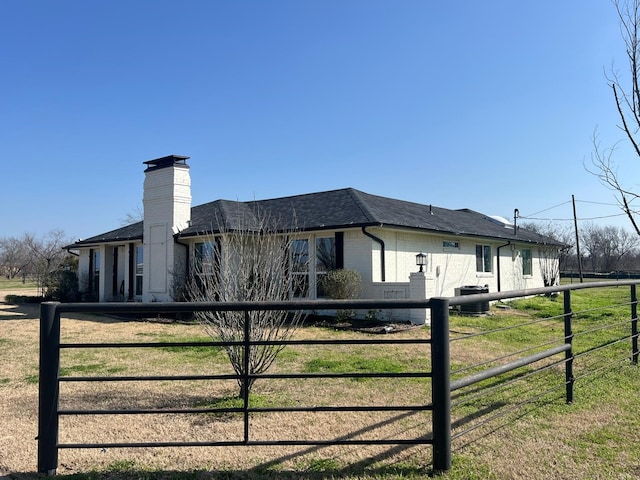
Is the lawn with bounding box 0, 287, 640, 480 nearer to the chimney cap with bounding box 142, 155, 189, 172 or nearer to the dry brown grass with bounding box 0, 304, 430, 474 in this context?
the dry brown grass with bounding box 0, 304, 430, 474

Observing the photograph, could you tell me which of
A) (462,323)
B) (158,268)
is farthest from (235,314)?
(158,268)

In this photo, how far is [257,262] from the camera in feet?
24.6

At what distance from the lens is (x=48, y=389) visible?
344 centimetres

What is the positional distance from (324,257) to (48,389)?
12433 millimetres

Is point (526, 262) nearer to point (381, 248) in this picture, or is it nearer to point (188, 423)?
point (381, 248)

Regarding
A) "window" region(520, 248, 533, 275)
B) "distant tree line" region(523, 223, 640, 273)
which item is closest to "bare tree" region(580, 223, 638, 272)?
"distant tree line" region(523, 223, 640, 273)

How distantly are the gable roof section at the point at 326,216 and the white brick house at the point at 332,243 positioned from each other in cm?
4

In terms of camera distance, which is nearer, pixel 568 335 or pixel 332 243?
pixel 568 335

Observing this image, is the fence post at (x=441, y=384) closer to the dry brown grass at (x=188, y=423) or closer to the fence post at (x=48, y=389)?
the dry brown grass at (x=188, y=423)

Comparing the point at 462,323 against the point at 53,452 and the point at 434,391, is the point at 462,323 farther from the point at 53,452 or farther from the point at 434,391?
the point at 53,452

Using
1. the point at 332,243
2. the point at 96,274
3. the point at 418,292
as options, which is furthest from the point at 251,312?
the point at 96,274

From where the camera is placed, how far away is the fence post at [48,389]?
11.2 feet

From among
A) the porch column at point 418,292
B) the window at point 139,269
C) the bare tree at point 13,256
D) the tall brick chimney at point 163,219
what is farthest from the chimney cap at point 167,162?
the bare tree at point 13,256

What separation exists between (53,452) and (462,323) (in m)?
11.4
